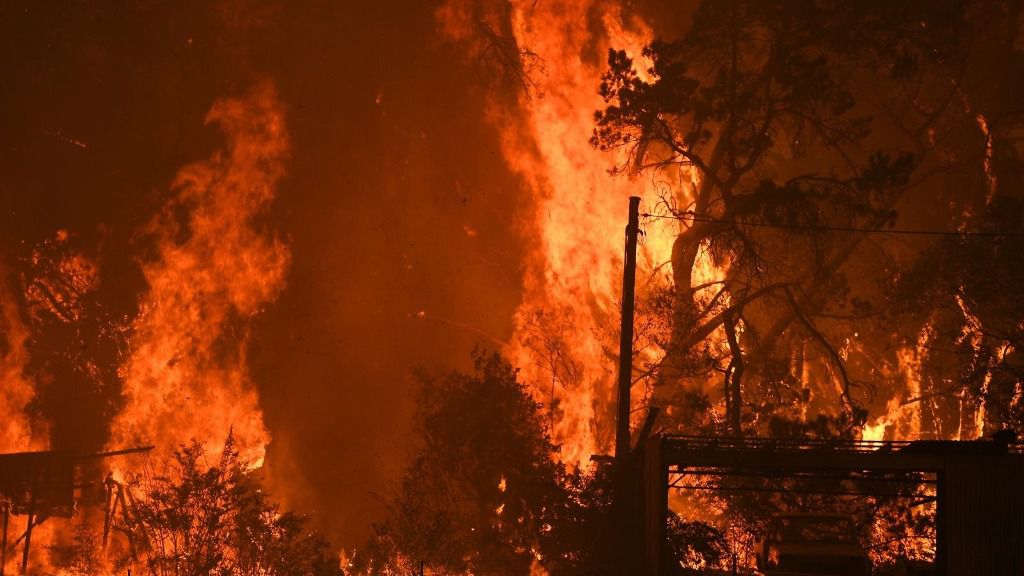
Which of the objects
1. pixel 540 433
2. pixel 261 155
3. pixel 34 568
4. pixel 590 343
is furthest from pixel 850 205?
pixel 34 568

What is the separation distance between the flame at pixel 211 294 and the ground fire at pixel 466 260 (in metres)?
0.14

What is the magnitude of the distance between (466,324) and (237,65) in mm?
14122

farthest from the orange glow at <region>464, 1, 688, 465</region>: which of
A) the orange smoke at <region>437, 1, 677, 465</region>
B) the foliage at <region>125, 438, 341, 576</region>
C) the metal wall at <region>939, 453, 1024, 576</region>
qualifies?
the metal wall at <region>939, 453, 1024, 576</region>

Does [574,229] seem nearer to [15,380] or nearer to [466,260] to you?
[466,260]

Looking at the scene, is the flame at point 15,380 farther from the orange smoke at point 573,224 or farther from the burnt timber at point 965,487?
the burnt timber at point 965,487

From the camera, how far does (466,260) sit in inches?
1902

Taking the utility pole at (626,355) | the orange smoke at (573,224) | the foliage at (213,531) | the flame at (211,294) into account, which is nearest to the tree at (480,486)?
the foliage at (213,531)

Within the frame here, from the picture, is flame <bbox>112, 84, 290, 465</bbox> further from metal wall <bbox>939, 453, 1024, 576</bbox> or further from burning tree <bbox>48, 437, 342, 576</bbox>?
metal wall <bbox>939, 453, 1024, 576</bbox>

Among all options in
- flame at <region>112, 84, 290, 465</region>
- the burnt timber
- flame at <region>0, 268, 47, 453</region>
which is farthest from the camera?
flame at <region>0, 268, 47, 453</region>

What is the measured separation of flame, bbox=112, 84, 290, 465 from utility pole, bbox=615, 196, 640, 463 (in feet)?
74.1

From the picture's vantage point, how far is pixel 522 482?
26.4m

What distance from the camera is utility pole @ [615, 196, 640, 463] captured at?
900 inches

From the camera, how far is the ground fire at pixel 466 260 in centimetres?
2989

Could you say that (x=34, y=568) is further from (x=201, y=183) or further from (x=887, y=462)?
(x=887, y=462)
